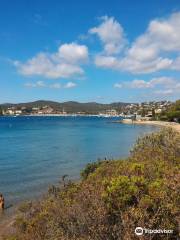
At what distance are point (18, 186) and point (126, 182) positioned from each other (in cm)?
2280

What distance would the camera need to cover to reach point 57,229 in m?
11.0

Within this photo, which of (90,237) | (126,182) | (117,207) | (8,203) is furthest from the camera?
(8,203)

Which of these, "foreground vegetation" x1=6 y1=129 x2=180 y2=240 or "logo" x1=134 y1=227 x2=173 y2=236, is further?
"foreground vegetation" x1=6 y1=129 x2=180 y2=240

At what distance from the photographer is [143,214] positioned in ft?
32.1

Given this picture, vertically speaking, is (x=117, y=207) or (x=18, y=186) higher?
(x=117, y=207)

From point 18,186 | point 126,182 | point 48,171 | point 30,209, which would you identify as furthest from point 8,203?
point 126,182

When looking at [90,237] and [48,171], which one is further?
[48,171]

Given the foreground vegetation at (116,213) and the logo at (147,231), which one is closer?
the logo at (147,231)

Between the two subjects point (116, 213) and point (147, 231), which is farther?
point (116, 213)

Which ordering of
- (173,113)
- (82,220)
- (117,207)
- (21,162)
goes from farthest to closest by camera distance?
(173,113) → (21,162) → (117,207) → (82,220)

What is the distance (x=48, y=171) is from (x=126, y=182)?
30710mm

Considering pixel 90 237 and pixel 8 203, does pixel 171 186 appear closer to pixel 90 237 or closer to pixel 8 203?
pixel 90 237

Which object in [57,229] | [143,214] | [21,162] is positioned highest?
[143,214]

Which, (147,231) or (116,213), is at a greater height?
(147,231)
